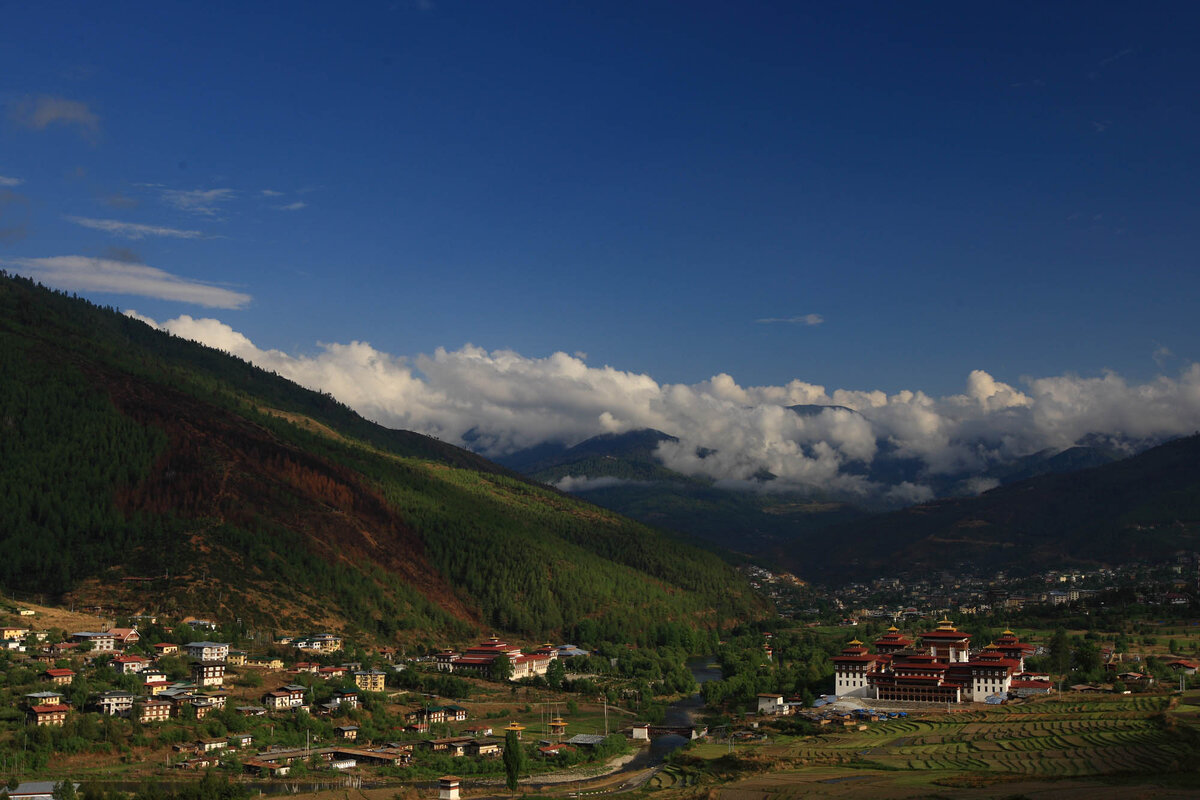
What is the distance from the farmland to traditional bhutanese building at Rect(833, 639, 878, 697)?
14112 mm

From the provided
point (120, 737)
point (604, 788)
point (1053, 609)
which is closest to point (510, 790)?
point (604, 788)

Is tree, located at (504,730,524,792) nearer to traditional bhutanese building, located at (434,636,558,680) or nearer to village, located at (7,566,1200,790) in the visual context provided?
village, located at (7,566,1200,790)

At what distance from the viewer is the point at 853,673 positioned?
377 ft

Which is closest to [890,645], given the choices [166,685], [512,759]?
[512,759]

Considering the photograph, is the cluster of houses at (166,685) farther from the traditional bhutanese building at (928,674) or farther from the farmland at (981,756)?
the traditional bhutanese building at (928,674)

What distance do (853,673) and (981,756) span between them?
35.9 m

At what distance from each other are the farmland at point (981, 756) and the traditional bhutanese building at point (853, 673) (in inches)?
556

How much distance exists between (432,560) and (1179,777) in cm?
13730

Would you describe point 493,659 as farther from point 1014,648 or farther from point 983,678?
point 1014,648

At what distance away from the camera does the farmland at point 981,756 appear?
230ft

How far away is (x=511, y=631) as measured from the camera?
7008 inches

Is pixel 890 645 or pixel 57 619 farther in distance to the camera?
pixel 890 645

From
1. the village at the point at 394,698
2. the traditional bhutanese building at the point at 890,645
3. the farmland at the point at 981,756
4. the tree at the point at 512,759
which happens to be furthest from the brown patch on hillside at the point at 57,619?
the traditional bhutanese building at the point at 890,645

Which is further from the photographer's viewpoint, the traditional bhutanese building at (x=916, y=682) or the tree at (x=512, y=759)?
the traditional bhutanese building at (x=916, y=682)
